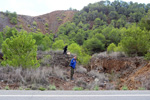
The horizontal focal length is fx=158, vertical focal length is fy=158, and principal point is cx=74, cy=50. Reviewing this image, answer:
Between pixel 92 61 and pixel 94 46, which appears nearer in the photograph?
pixel 92 61

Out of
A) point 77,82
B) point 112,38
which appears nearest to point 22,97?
point 77,82

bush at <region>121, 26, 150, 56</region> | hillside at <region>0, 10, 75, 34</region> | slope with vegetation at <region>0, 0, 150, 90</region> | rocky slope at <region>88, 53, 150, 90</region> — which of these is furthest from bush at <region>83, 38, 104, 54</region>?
hillside at <region>0, 10, 75, 34</region>

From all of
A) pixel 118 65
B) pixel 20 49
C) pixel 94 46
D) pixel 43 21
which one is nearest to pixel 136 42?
pixel 118 65

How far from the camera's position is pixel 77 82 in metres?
10.6

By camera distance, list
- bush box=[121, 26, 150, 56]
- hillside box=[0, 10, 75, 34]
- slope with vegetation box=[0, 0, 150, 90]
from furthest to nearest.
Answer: hillside box=[0, 10, 75, 34]
bush box=[121, 26, 150, 56]
slope with vegetation box=[0, 0, 150, 90]

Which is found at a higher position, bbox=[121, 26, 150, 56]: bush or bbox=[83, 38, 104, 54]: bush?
bbox=[121, 26, 150, 56]: bush

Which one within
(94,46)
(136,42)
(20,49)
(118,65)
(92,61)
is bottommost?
(92,61)

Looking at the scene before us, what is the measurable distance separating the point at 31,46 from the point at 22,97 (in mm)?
8468

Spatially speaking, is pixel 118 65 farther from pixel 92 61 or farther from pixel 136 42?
pixel 92 61

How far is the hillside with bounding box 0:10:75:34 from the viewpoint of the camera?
78.6 meters

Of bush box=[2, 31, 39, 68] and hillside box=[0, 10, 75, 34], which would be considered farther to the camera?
hillside box=[0, 10, 75, 34]

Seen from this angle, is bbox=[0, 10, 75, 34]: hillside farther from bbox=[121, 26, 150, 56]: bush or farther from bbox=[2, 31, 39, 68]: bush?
bbox=[121, 26, 150, 56]: bush

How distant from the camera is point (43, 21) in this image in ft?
321

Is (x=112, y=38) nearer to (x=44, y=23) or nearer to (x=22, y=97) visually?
(x=22, y=97)
